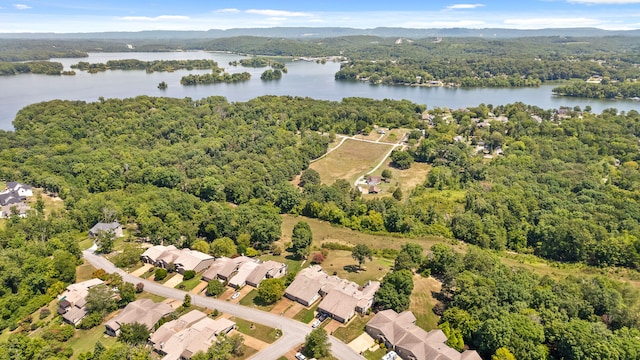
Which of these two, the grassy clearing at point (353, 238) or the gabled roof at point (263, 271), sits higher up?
the gabled roof at point (263, 271)

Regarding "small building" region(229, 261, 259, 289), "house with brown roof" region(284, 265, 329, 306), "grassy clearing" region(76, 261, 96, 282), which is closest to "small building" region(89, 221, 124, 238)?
"grassy clearing" region(76, 261, 96, 282)

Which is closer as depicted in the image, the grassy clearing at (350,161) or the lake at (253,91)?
the grassy clearing at (350,161)

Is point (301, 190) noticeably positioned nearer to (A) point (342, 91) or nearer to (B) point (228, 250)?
(B) point (228, 250)

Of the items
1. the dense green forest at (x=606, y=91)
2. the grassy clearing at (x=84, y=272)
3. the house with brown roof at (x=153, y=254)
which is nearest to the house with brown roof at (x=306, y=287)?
the house with brown roof at (x=153, y=254)

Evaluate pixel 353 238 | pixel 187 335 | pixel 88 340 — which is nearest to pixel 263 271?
pixel 187 335

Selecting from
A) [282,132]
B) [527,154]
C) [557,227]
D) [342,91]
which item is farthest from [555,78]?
[557,227]

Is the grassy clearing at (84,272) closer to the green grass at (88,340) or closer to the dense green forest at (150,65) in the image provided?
the green grass at (88,340)

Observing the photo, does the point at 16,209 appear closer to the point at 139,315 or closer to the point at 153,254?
the point at 153,254
